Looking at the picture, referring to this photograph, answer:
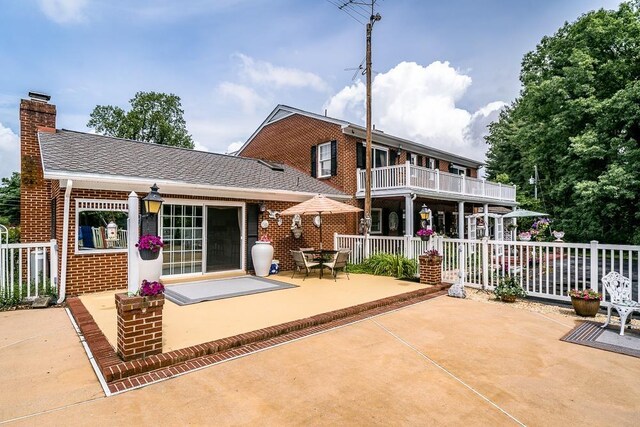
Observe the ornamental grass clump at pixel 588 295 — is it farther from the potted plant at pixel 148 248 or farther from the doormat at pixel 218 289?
the potted plant at pixel 148 248

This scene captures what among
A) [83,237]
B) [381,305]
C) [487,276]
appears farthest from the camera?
[487,276]

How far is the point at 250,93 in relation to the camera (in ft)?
58.5

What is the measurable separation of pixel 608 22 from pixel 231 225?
18.0 metres

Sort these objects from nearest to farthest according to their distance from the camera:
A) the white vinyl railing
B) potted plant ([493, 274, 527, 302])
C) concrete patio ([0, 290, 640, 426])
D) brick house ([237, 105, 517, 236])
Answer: concrete patio ([0, 290, 640, 426])
the white vinyl railing
potted plant ([493, 274, 527, 302])
brick house ([237, 105, 517, 236])

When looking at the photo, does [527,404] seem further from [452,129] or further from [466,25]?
[452,129]

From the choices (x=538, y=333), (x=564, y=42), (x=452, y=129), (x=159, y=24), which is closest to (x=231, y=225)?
(x=159, y=24)

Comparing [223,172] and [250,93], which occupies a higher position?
[250,93]

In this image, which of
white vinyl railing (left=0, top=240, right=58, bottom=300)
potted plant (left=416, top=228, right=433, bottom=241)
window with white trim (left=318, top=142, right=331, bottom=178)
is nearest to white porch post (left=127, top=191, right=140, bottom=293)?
white vinyl railing (left=0, top=240, right=58, bottom=300)

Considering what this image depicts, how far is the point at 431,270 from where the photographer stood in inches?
344

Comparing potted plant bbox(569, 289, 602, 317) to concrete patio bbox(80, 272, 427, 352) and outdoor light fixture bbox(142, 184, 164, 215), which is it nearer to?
concrete patio bbox(80, 272, 427, 352)

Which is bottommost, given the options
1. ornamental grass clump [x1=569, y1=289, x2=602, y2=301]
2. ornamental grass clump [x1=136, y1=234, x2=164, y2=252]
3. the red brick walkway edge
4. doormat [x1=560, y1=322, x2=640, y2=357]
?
doormat [x1=560, y1=322, x2=640, y2=357]

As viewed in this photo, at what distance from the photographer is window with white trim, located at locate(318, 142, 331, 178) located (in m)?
15.0

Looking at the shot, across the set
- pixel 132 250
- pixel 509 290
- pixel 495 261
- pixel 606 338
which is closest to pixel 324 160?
pixel 495 261

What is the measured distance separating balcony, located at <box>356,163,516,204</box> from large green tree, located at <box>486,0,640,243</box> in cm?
408
